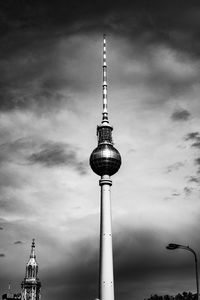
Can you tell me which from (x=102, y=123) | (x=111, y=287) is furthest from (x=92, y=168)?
(x=111, y=287)

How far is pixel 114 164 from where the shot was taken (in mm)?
143000

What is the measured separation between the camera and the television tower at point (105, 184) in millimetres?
130250

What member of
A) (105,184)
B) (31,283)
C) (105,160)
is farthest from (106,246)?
(31,283)

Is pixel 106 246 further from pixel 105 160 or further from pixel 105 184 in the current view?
pixel 105 160

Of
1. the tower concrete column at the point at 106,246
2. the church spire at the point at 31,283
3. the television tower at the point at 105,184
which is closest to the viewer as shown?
the tower concrete column at the point at 106,246

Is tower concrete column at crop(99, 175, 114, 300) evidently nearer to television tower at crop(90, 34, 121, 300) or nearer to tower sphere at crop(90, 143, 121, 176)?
television tower at crop(90, 34, 121, 300)

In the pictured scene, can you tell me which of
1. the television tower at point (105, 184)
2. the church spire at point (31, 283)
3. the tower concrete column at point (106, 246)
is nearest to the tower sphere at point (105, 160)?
the television tower at point (105, 184)

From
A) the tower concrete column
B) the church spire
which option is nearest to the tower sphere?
the tower concrete column

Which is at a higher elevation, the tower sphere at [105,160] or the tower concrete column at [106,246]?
the tower sphere at [105,160]

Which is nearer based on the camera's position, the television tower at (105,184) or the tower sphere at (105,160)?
the television tower at (105,184)

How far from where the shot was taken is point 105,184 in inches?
5541

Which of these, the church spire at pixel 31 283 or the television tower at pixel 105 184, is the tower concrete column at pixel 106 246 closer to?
the television tower at pixel 105 184

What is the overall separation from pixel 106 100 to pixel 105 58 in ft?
48.6

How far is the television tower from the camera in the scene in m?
130
